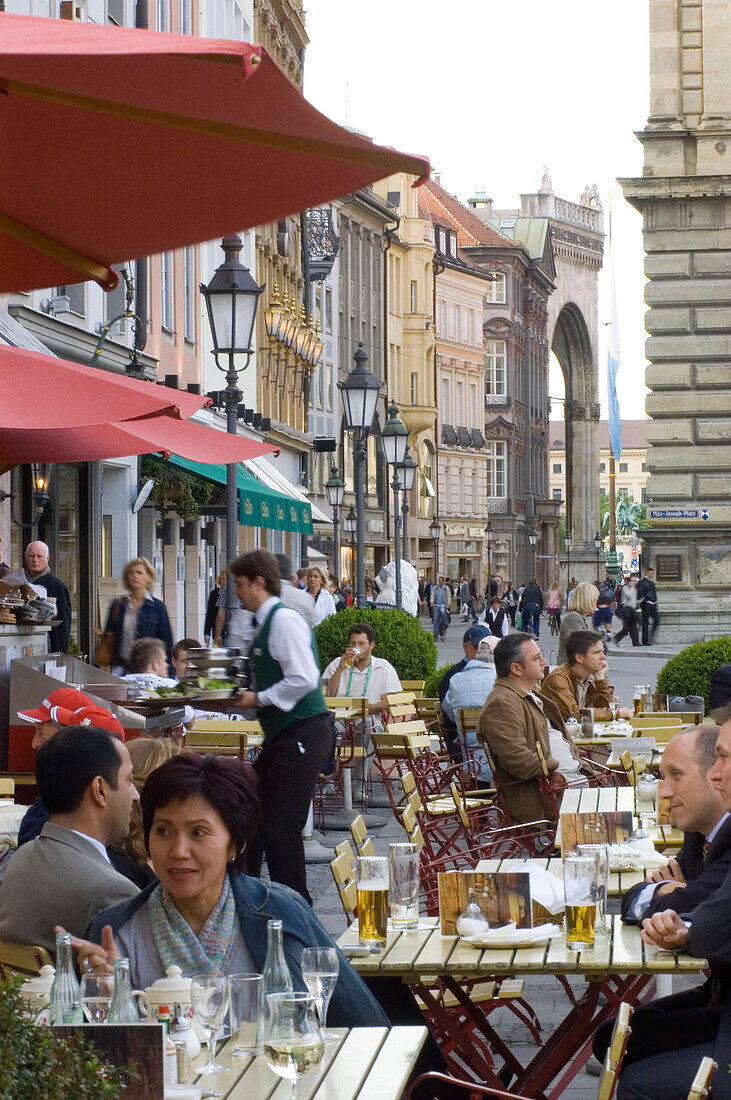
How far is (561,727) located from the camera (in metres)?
11.7

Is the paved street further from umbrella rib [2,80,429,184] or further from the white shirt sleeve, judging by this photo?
umbrella rib [2,80,429,184]

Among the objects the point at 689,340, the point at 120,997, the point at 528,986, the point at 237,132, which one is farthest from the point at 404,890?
the point at 689,340

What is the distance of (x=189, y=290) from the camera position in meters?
30.4

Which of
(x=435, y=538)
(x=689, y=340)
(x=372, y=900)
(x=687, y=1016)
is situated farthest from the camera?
(x=435, y=538)

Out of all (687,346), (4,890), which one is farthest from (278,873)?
(687,346)

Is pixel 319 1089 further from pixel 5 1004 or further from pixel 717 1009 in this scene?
pixel 717 1009

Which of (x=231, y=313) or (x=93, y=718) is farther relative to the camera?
(x=231, y=313)

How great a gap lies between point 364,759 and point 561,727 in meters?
4.68

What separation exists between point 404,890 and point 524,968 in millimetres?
754

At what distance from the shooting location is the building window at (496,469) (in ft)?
320

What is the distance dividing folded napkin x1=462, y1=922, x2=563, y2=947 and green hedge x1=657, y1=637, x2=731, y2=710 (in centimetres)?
1050

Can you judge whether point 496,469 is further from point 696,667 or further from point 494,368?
point 696,667

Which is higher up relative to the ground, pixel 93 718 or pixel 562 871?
pixel 93 718

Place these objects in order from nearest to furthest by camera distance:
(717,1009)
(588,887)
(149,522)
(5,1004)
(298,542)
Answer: (5,1004)
(717,1009)
(588,887)
(149,522)
(298,542)
